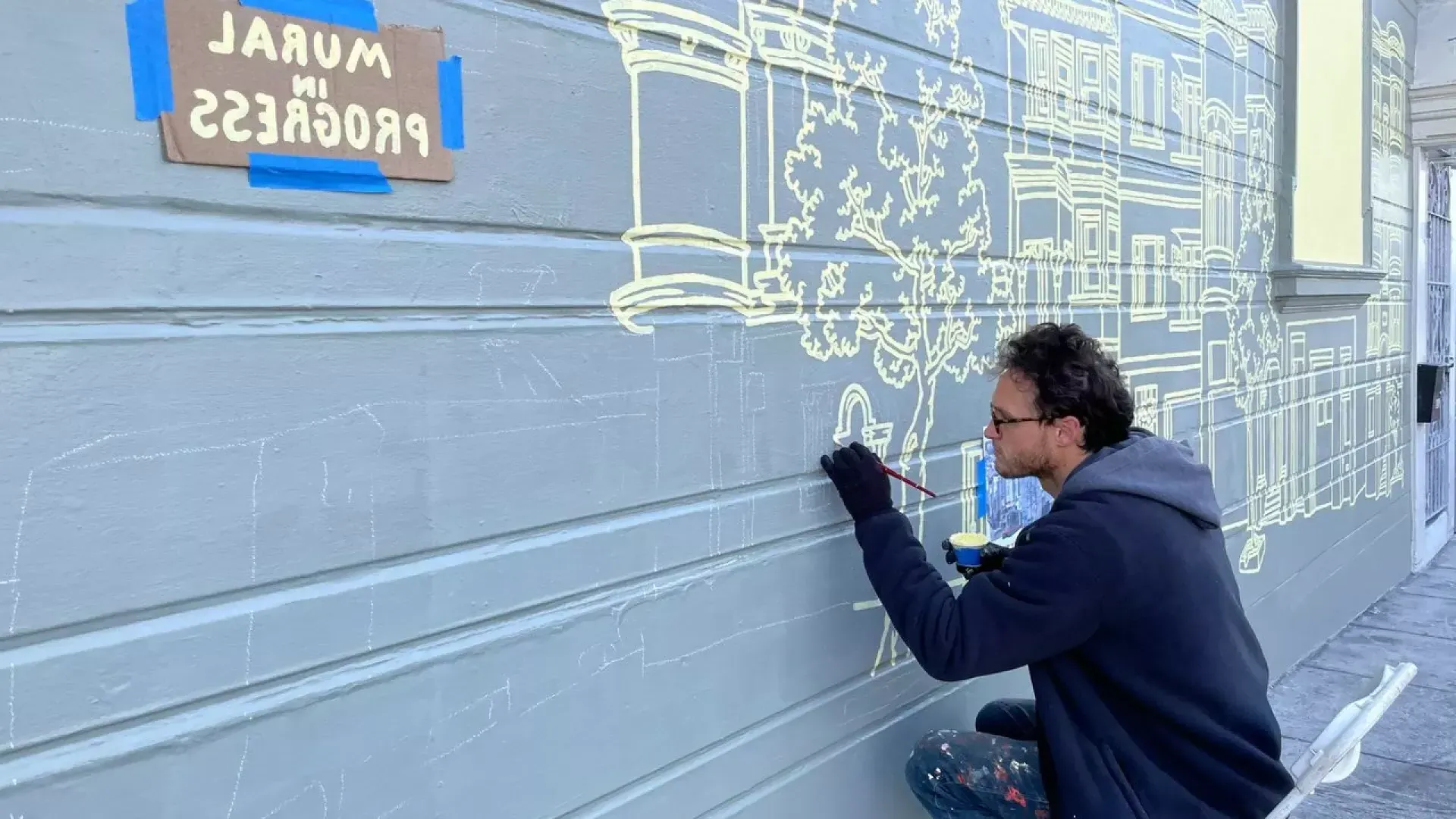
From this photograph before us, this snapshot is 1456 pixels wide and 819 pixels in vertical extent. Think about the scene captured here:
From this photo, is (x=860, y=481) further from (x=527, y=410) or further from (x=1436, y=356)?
(x=1436, y=356)

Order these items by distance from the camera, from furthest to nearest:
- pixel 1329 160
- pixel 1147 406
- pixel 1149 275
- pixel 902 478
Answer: pixel 1329 160, pixel 1149 275, pixel 1147 406, pixel 902 478

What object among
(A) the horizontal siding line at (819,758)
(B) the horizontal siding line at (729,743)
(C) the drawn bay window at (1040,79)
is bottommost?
(A) the horizontal siding line at (819,758)

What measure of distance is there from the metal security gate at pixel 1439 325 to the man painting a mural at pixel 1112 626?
651cm

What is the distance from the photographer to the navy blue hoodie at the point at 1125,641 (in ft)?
7.12

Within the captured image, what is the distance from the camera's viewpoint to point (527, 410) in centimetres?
179

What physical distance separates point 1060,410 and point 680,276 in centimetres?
93

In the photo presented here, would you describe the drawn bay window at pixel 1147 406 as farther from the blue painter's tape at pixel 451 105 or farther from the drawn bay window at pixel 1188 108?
the blue painter's tape at pixel 451 105

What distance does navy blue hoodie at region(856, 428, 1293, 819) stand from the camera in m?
2.17

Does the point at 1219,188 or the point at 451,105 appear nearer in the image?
the point at 451,105

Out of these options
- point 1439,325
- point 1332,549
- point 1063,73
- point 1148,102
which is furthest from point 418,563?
point 1439,325

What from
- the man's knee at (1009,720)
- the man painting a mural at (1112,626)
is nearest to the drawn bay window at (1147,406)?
the man's knee at (1009,720)

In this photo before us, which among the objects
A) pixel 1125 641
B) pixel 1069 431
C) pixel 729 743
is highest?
pixel 1069 431

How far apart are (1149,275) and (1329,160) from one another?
2638mm

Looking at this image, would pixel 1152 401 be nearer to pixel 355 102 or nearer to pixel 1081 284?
pixel 1081 284
